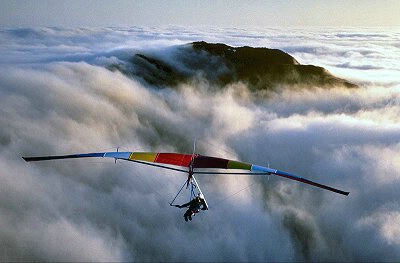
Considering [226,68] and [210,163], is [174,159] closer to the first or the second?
[210,163]

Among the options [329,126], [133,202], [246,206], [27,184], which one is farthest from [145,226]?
[329,126]

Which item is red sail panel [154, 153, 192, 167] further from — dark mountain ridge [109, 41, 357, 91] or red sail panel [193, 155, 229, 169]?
dark mountain ridge [109, 41, 357, 91]

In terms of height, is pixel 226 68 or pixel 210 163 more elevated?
pixel 210 163

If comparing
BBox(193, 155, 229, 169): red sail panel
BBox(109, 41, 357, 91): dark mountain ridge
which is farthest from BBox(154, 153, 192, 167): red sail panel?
BBox(109, 41, 357, 91): dark mountain ridge

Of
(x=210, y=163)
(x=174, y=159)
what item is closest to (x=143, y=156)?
(x=174, y=159)

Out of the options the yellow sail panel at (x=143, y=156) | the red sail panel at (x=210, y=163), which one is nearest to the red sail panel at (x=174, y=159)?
the yellow sail panel at (x=143, y=156)

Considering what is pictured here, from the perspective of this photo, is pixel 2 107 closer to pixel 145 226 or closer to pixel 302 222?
pixel 145 226
